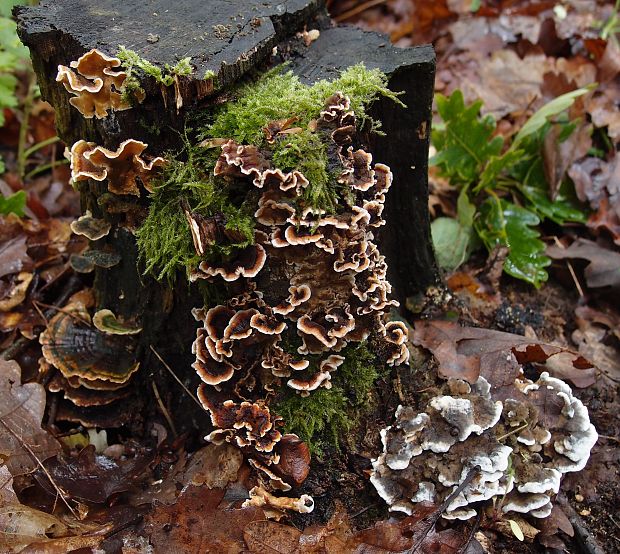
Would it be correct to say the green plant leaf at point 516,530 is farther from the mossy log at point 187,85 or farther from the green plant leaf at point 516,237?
the green plant leaf at point 516,237

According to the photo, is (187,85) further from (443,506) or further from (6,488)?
(443,506)

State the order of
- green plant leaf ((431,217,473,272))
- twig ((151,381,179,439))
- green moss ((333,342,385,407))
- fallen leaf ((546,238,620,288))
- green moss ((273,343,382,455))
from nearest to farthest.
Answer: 1. green moss ((273,343,382,455))
2. green moss ((333,342,385,407))
3. twig ((151,381,179,439))
4. fallen leaf ((546,238,620,288))
5. green plant leaf ((431,217,473,272))

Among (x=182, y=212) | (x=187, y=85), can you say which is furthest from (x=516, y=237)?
(x=187, y=85)

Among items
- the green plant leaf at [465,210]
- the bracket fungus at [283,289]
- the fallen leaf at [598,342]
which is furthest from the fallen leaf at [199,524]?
the green plant leaf at [465,210]

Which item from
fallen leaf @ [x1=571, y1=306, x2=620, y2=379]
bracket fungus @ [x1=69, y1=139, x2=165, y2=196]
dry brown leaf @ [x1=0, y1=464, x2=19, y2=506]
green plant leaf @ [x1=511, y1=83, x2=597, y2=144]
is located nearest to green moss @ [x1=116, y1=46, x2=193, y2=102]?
bracket fungus @ [x1=69, y1=139, x2=165, y2=196]

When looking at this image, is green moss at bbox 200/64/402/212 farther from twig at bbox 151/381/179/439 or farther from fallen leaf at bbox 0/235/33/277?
fallen leaf at bbox 0/235/33/277

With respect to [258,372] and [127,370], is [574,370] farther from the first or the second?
[127,370]

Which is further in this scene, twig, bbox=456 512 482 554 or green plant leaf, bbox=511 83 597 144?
green plant leaf, bbox=511 83 597 144
